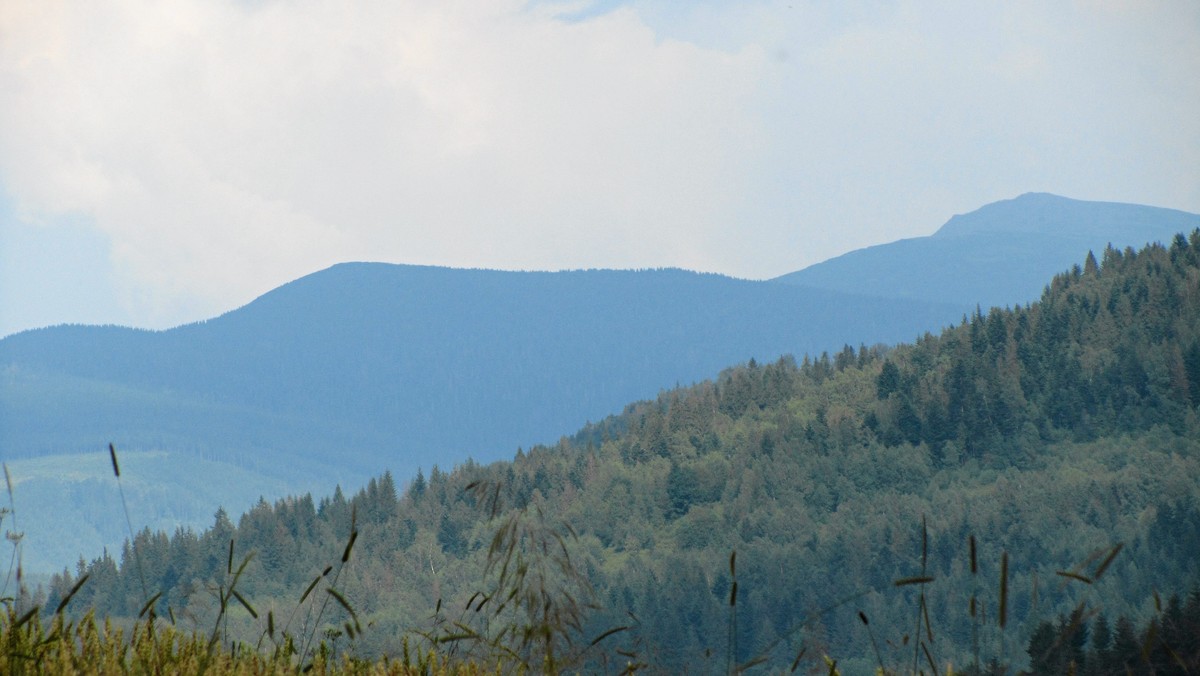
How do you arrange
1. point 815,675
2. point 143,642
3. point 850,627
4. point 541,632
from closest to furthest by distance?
point 541,632 < point 815,675 < point 143,642 < point 850,627

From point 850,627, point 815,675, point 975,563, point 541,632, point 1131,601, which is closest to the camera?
point 975,563

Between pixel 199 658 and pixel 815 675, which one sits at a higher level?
pixel 199 658

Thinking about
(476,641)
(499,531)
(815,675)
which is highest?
(499,531)

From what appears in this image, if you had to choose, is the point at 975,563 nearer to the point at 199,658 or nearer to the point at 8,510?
the point at 199,658

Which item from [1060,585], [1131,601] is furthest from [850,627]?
[1060,585]

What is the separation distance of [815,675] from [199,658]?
3069mm

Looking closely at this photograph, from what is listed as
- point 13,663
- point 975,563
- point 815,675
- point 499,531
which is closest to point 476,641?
point 499,531

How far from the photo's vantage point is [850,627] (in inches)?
7662

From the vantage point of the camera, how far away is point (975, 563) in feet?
16.4

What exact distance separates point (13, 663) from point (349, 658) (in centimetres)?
181

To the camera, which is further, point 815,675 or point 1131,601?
point 1131,601

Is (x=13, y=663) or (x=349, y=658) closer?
(x=13, y=663)

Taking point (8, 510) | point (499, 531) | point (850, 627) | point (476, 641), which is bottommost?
point (850, 627)

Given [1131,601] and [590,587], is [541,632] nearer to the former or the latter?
[590,587]
